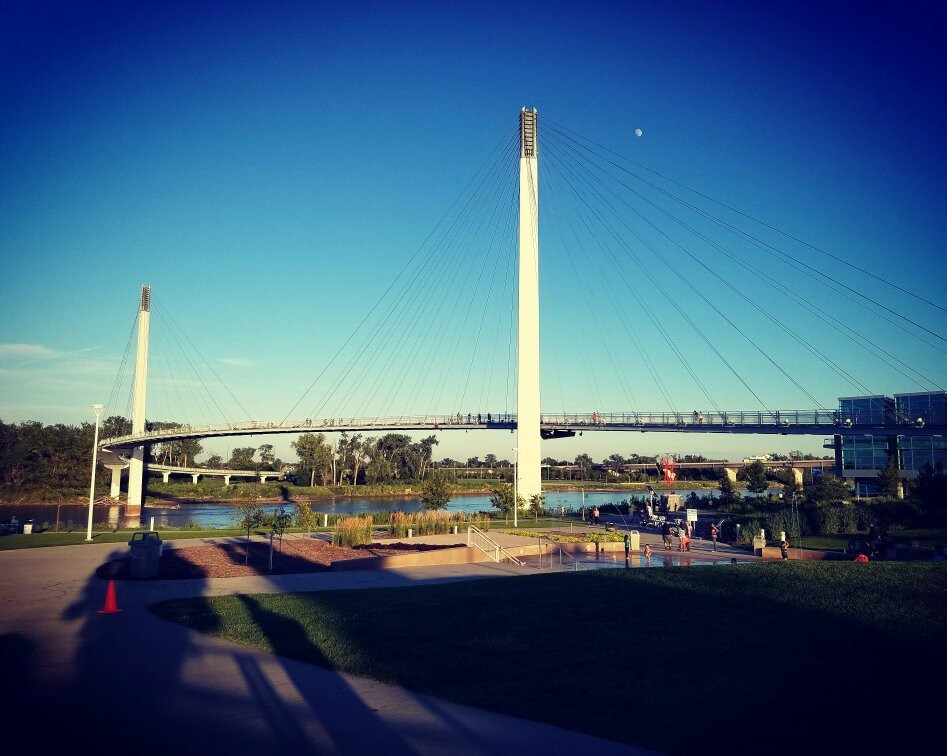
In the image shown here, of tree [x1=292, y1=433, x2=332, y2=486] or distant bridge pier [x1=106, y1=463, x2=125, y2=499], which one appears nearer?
distant bridge pier [x1=106, y1=463, x2=125, y2=499]

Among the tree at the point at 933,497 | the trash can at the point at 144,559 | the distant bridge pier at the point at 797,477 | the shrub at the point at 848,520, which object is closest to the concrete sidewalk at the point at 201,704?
the trash can at the point at 144,559

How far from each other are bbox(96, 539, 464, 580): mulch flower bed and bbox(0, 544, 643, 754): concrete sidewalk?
6575 mm

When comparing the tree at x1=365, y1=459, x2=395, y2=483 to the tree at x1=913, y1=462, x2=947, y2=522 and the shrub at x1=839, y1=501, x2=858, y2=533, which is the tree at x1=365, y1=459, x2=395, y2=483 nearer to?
the tree at x1=913, y1=462, x2=947, y2=522

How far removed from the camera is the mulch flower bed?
18719 millimetres

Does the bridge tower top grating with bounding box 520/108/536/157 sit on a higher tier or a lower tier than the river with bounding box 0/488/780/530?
higher

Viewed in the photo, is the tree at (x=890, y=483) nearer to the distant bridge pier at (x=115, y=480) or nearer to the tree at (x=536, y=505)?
the tree at (x=536, y=505)

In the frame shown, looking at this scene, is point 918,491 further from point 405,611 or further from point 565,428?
point 405,611

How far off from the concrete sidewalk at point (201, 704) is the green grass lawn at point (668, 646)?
446 millimetres

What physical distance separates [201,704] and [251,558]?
50.0ft

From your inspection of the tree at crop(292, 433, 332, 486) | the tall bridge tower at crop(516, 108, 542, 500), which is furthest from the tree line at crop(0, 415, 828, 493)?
the tall bridge tower at crop(516, 108, 542, 500)

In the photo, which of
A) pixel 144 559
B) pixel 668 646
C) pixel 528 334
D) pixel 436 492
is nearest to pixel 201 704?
pixel 668 646

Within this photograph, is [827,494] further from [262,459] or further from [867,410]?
[262,459]

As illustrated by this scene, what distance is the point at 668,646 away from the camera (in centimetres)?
880

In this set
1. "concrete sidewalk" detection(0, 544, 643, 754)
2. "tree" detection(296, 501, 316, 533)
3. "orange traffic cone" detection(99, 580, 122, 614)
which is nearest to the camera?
"concrete sidewalk" detection(0, 544, 643, 754)
